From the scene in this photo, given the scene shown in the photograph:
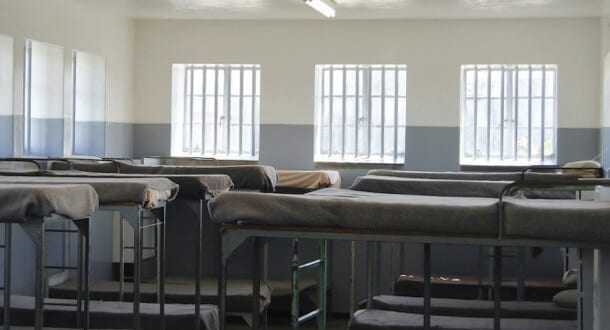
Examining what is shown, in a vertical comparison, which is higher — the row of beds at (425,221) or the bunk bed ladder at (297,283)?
the row of beds at (425,221)

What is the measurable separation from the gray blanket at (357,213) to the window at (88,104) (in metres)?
7.21

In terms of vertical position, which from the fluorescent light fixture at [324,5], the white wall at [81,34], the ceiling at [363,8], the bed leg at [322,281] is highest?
the ceiling at [363,8]

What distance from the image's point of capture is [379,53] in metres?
12.8

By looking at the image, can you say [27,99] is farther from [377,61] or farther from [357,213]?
[357,213]

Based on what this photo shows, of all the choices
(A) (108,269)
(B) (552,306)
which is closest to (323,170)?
(A) (108,269)

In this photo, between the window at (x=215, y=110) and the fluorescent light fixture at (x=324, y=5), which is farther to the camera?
the window at (x=215, y=110)

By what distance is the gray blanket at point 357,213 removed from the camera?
4.77 metres

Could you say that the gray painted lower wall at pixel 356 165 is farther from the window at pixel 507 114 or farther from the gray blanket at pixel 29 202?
the gray blanket at pixel 29 202

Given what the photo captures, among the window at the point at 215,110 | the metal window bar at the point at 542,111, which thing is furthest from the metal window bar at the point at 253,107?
the metal window bar at the point at 542,111

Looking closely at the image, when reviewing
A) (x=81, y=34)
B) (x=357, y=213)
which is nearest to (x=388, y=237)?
(x=357, y=213)

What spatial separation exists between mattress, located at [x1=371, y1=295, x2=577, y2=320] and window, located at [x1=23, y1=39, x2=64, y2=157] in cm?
450

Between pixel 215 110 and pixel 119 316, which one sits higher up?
pixel 215 110

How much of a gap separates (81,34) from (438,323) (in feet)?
20.5

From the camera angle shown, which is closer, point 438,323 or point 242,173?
point 438,323
